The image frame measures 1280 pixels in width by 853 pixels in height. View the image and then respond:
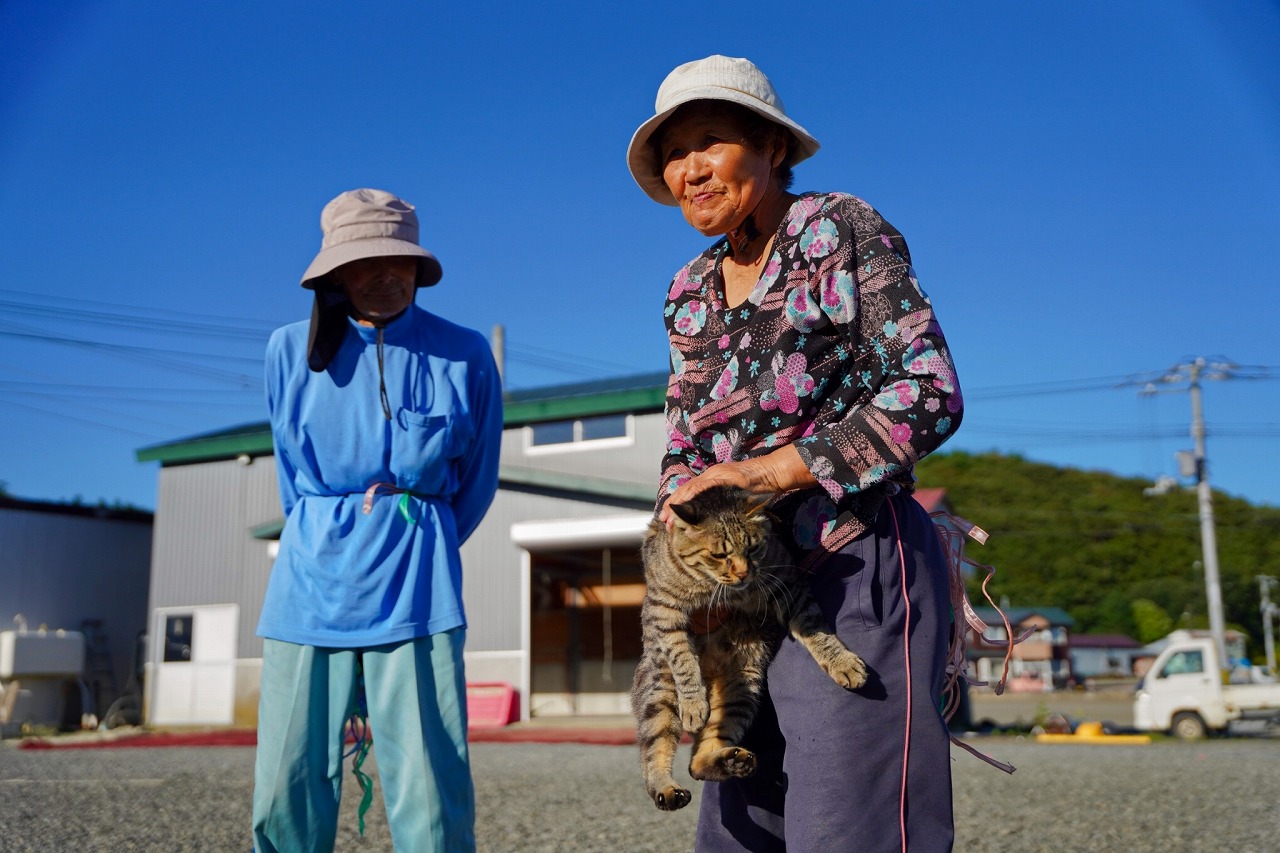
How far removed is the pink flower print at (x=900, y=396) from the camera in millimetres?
1784

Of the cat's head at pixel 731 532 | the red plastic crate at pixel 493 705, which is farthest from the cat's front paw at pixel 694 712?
the red plastic crate at pixel 493 705

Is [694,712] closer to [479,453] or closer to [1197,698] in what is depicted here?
[479,453]

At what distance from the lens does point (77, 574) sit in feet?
71.1

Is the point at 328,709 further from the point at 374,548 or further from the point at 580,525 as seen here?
the point at 580,525

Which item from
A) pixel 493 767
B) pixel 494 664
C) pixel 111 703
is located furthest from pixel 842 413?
pixel 111 703

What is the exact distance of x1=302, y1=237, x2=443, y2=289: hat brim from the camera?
2.98m

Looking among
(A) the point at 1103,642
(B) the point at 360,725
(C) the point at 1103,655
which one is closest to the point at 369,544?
(B) the point at 360,725

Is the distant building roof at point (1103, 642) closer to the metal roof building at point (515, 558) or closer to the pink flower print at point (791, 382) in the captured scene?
the metal roof building at point (515, 558)

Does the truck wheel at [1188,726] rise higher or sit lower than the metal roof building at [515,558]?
lower

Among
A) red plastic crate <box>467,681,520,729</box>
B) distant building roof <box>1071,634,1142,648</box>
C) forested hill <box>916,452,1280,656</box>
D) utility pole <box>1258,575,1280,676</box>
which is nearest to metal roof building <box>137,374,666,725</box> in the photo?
red plastic crate <box>467,681,520,729</box>

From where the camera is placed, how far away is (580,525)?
1764 cm

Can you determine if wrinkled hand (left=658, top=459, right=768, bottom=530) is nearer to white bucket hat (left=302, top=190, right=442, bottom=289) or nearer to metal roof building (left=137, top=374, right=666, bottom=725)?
white bucket hat (left=302, top=190, right=442, bottom=289)

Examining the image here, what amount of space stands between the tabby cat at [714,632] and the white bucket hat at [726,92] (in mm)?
718

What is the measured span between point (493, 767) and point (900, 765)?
29.6 ft
